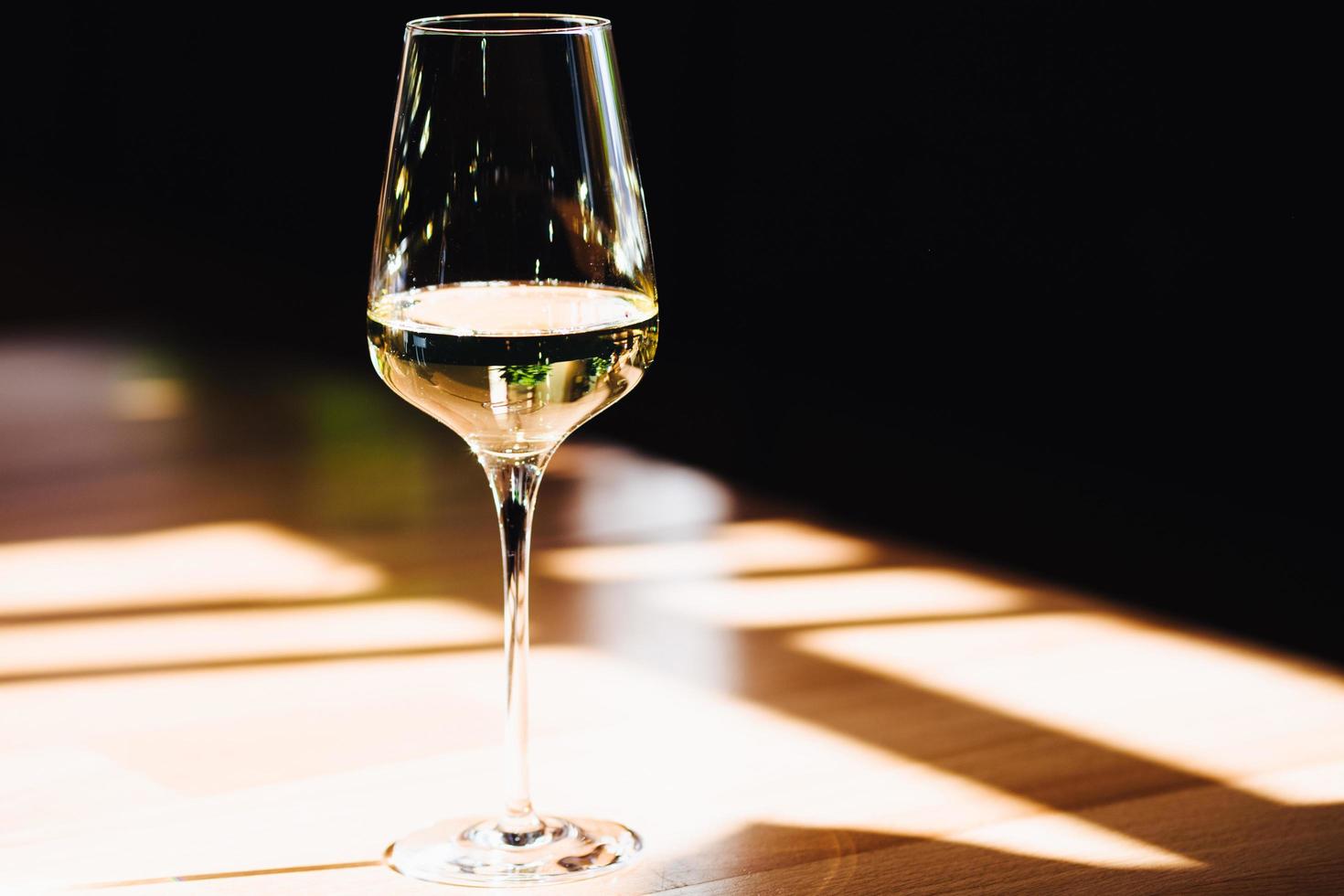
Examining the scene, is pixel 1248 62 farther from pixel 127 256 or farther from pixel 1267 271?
pixel 127 256

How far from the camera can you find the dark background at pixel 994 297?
1335 millimetres

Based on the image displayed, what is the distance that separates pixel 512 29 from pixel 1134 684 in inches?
21.1

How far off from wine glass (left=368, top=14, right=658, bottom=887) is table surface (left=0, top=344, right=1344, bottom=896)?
8.6 inches

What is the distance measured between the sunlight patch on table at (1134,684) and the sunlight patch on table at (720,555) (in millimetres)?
143

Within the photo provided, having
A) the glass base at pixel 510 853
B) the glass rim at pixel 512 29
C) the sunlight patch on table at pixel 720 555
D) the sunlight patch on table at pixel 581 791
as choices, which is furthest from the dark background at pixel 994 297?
the glass rim at pixel 512 29

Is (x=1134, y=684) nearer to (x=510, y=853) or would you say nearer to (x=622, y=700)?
(x=622, y=700)

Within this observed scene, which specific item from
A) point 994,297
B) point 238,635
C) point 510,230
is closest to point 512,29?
point 510,230

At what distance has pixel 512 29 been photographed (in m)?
0.69

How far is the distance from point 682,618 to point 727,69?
2.85 ft

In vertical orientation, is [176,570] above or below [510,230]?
below

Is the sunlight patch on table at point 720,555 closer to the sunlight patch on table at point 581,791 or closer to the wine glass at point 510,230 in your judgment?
the sunlight patch on table at point 581,791

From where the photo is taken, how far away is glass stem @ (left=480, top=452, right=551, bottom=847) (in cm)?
74

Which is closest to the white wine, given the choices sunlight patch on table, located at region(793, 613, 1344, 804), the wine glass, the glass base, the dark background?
the wine glass

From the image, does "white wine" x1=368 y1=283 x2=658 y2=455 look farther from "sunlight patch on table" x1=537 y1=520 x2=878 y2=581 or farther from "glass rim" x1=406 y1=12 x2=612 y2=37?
"sunlight patch on table" x1=537 y1=520 x2=878 y2=581
